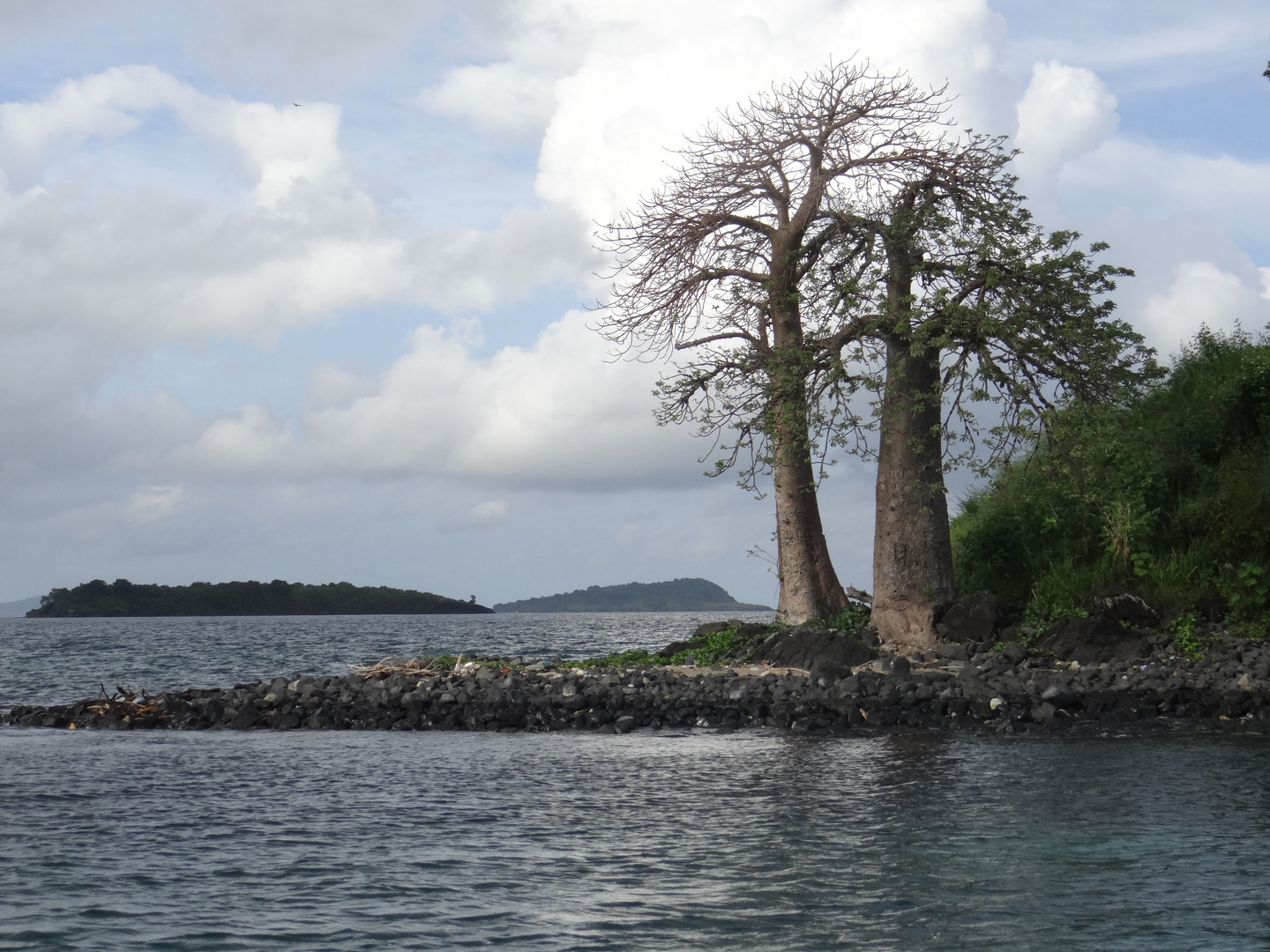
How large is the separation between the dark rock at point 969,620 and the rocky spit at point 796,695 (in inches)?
21.6

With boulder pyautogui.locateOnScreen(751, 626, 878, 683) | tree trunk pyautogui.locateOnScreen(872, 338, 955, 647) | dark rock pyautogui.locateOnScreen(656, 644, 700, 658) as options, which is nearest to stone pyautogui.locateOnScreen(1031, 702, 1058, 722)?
boulder pyautogui.locateOnScreen(751, 626, 878, 683)

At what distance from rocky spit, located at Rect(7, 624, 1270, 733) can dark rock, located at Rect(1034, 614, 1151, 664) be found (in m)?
0.05

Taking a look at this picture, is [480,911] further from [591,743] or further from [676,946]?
[591,743]

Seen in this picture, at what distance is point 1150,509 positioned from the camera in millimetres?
23672

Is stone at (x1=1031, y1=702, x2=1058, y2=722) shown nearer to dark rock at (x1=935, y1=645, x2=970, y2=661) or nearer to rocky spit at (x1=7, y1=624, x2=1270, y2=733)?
rocky spit at (x1=7, y1=624, x2=1270, y2=733)

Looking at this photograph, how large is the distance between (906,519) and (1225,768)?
392 inches

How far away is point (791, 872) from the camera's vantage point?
30.1ft

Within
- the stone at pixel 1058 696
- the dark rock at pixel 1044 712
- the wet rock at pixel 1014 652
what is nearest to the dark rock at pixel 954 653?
the wet rock at pixel 1014 652

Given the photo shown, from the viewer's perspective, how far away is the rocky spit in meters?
18.0

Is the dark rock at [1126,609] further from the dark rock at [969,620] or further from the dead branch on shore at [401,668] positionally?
the dead branch on shore at [401,668]

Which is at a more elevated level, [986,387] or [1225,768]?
[986,387]

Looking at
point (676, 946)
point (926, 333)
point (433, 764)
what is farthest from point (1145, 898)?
point (926, 333)

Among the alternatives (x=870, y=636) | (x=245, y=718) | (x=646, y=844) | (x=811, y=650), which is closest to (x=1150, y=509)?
(x=870, y=636)

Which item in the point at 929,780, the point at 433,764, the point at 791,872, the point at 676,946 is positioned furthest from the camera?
the point at 433,764
